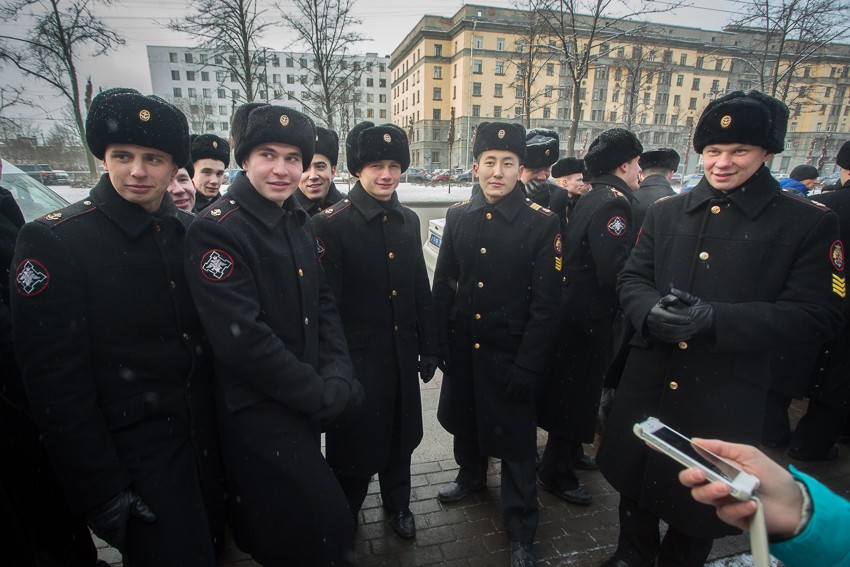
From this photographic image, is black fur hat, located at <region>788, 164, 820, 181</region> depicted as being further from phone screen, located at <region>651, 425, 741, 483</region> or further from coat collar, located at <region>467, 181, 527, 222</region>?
phone screen, located at <region>651, 425, 741, 483</region>

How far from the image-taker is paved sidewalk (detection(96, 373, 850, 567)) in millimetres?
2535

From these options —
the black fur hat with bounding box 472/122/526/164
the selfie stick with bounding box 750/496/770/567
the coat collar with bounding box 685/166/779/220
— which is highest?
the black fur hat with bounding box 472/122/526/164

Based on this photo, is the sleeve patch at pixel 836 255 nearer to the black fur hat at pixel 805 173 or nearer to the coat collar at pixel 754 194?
the coat collar at pixel 754 194

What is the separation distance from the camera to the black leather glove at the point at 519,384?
2.54 meters

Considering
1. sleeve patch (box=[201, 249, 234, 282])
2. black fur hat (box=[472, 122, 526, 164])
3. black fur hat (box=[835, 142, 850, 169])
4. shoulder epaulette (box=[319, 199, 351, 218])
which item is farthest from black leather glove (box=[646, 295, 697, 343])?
black fur hat (box=[835, 142, 850, 169])

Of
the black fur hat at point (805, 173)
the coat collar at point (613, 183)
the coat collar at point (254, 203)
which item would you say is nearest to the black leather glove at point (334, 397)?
the coat collar at point (254, 203)

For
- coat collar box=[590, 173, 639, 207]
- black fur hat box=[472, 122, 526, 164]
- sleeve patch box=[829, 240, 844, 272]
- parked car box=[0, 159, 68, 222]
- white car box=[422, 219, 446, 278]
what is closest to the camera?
sleeve patch box=[829, 240, 844, 272]

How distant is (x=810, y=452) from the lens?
3529 mm

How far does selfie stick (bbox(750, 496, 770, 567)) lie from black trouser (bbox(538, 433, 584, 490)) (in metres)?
2.28

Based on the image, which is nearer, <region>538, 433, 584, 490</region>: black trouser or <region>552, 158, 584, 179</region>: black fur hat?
<region>538, 433, 584, 490</region>: black trouser

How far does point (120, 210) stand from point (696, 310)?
2.55 metres

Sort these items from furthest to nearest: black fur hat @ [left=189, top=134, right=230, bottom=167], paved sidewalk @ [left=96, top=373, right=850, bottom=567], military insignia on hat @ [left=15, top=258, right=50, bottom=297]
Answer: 1. black fur hat @ [left=189, top=134, right=230, bottom=167]
2. paved sidewalk @ [left=96, top=373, right=850, bottom=567]
3. military insignia on hat @ [left=15, top=258, right=50, bottom=297]

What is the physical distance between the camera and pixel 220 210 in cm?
188

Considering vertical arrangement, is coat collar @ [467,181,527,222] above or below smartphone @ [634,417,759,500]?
above
